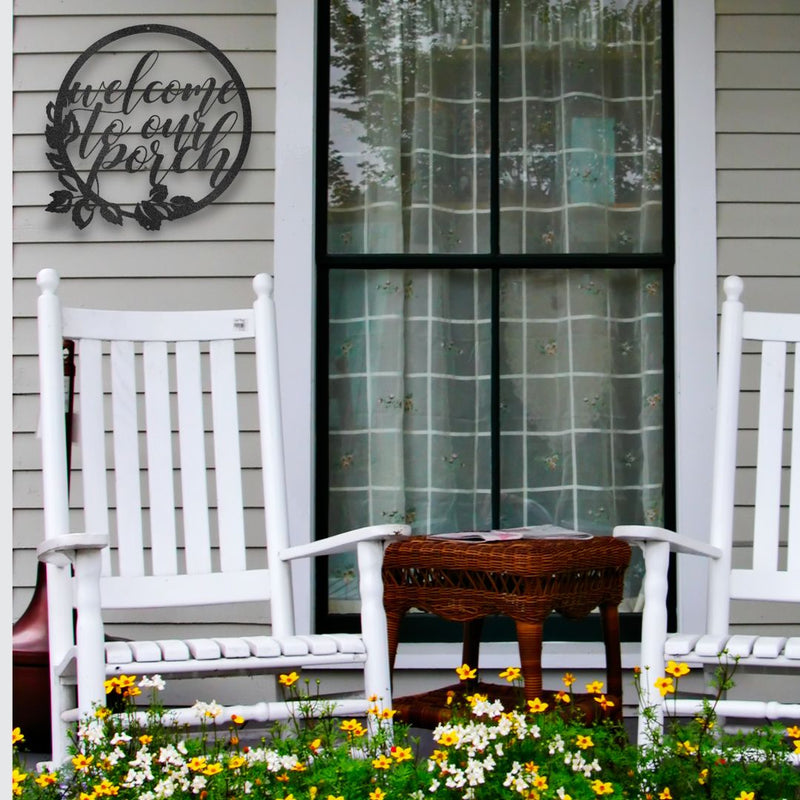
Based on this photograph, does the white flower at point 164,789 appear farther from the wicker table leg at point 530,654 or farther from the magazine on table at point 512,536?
the magazine on table at point 512,536

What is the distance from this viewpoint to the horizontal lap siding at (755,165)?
10.6 ft

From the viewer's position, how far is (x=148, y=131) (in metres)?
3.30

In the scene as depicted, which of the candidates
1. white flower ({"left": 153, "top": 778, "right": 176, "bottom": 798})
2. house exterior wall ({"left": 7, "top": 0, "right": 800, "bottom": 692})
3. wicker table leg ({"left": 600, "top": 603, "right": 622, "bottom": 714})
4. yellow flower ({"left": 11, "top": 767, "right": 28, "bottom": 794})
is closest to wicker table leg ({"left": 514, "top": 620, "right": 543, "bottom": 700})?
wicker table leg ({"left": 600, "top": 603, "right": 622, "bottom": 714})

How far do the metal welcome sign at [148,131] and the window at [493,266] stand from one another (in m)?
0.28

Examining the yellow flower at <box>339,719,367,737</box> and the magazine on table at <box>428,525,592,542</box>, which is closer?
the yellow flower at <box>339,719,367,737</box>

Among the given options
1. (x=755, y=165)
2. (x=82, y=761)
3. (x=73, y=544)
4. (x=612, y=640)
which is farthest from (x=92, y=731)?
(x=755, y=165)

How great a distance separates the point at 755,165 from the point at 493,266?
744 mm

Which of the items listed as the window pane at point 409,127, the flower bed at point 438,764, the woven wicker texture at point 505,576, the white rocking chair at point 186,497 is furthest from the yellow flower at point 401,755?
the window pane at point 409,127

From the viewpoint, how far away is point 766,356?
105 inches

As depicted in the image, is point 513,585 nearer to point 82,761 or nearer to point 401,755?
point 401,755

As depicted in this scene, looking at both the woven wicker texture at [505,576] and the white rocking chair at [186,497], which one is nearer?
the white rocking chair at [186,497]

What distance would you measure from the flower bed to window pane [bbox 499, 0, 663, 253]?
5.41 ft

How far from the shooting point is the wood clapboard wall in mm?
3266

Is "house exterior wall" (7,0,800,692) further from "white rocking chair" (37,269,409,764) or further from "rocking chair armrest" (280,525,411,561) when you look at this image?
"rocking chair armrest" (280,525,411,561)
